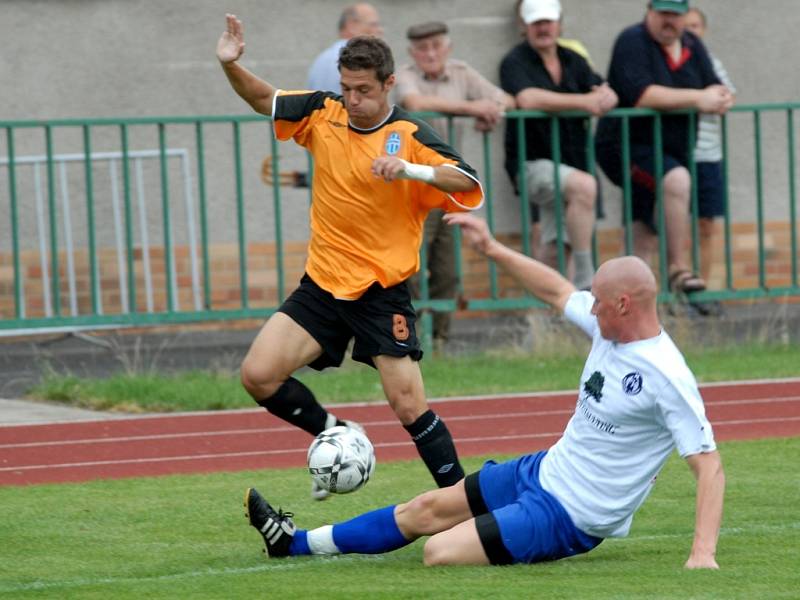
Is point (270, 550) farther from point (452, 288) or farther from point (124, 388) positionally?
point (452, 288)

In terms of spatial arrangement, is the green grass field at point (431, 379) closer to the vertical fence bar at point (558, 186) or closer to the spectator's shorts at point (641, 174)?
the vertical fence bar at point (558, 186)

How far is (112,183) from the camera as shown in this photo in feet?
50.0

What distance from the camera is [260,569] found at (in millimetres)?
6949

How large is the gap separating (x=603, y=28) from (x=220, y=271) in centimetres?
423

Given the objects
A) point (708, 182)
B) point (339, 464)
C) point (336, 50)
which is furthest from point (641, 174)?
point (339, 464)

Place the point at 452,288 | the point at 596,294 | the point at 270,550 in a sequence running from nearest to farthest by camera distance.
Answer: the point at 596,294 → the point at 270,550 → the point at 452,288

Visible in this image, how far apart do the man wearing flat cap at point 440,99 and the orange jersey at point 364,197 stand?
4613 millimetres

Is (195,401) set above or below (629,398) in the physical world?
below

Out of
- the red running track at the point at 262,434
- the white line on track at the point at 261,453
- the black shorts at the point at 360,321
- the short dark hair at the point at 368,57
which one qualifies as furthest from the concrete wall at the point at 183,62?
the short dark hair at the point at 368,57

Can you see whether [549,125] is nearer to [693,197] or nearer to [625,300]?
[693,197]

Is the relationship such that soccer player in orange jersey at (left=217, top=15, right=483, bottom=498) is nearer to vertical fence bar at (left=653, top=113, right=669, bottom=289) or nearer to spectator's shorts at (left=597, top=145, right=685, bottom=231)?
vertical fence bar at (left=653, top=113, right=669, bottom=289)

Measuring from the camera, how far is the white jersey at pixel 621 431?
651 cm

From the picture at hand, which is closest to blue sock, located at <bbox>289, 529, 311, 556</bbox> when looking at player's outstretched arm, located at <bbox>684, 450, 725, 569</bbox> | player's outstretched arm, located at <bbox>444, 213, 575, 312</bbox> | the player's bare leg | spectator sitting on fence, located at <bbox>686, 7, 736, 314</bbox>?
the player's bare leg

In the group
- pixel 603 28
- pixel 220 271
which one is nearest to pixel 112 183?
pixel 220 271
